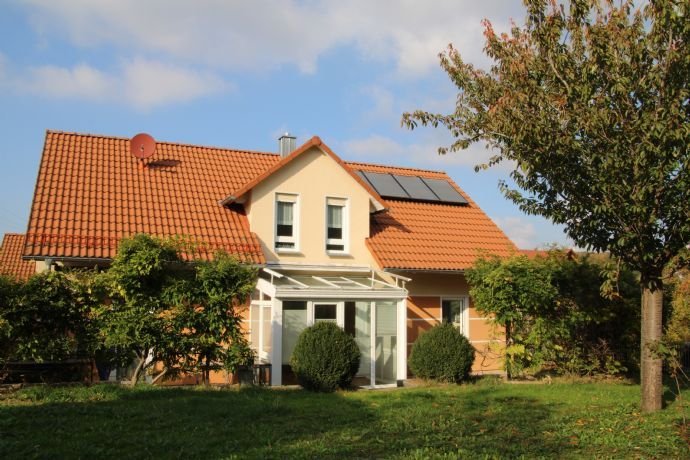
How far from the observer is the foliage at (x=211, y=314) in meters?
15.1

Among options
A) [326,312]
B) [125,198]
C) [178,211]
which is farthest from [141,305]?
[326,312]

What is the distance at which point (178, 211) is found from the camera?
62.6ft

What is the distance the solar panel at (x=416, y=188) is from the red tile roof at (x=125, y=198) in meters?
5.18

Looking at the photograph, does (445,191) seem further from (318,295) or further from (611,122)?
(611,122)

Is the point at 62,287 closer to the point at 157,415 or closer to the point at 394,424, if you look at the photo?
the point at 157,415

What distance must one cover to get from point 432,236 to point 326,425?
37.6ft

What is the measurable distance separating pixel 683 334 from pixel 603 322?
4627 millimetres

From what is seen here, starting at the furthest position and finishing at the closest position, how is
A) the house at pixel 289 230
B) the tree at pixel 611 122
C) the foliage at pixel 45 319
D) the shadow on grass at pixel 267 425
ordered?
1. the house at pixel 289 230
2. the foliage at pixel 45 319
3. the tree at pixel 611 122
4. the shadow on grass at pixel 267 425

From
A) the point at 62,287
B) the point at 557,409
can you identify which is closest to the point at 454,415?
the point at 557,409

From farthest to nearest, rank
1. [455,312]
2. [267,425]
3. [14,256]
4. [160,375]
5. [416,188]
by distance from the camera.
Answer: [14,256], [416,188], [455,312], [160,375], [267,425]

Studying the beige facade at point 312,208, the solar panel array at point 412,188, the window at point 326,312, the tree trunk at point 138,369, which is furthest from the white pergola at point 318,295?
the solar panel array at point 412,188

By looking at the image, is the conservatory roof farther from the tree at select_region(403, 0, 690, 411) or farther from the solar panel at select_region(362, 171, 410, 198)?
the tree at select_region(403, 0, 690, 411)

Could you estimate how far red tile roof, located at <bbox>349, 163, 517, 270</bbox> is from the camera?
20109mm

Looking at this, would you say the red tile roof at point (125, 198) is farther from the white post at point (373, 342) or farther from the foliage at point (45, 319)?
the white post at point (373, 342)
